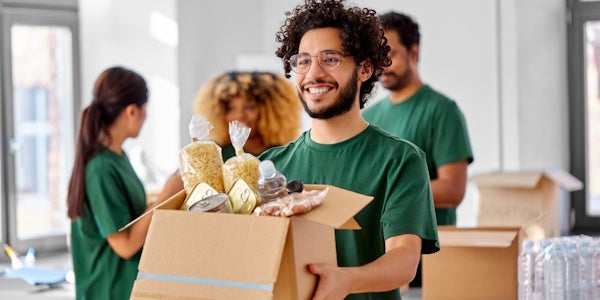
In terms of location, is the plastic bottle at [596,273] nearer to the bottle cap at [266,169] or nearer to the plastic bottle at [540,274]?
the plastic bottle at [540,274]

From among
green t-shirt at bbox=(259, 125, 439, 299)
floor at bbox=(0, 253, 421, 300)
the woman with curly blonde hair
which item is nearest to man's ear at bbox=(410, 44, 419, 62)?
the woman with curly blonde hair

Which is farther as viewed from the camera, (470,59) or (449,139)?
(470,59)

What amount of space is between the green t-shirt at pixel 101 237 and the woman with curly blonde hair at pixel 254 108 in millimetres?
520

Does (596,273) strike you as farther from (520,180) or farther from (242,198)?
(520,180)

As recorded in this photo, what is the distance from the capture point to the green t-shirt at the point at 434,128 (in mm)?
3557

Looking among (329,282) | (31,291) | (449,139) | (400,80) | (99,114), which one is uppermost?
(400,80)

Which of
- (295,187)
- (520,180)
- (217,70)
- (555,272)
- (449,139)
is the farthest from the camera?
(217,70)

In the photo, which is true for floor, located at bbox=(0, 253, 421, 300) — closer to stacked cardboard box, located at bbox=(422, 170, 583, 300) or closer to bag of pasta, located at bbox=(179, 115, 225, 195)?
stacked cardboard box, located at bbox=(422, 170, 583, 300)

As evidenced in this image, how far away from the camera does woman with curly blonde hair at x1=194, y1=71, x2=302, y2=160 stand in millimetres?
3598

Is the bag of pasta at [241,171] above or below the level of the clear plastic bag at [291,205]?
above

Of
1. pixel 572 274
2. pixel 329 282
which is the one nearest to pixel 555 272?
pixel 572 274

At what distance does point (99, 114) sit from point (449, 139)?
117cm

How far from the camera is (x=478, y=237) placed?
2945 millimetres

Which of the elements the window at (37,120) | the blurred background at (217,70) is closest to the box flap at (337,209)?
the blurred background at (217,70)
